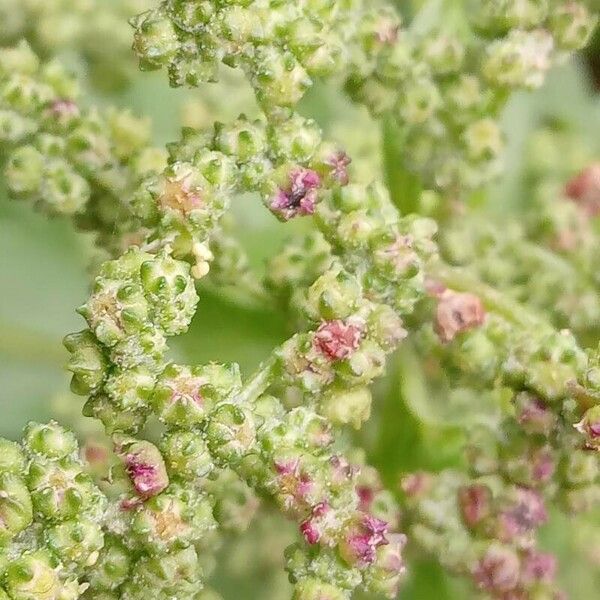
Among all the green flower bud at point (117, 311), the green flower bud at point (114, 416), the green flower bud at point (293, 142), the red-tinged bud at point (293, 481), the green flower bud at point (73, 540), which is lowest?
the green flower bud at point (73, 540)

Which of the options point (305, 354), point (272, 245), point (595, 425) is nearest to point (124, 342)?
point (305, 354)

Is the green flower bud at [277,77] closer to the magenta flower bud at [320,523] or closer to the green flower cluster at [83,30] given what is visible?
the magenta flower bud at [320,523]

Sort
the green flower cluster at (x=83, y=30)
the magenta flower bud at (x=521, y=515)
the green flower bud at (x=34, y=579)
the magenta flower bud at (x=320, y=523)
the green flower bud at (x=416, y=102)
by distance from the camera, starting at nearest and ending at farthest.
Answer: the green flower bud at (x=34, y=579) < the magenta flower bud at (x=320, y=523) < the magenta flower bud at (x=521, y=515) < the green flower bud at (x=416, y=102) < the green flower cluster at (x=83, y=30)

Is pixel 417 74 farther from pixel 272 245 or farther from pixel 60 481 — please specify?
pixel 60 481

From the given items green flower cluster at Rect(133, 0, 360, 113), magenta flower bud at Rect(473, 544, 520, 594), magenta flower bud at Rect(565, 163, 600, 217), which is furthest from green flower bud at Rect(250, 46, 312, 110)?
magenta flower bud at Rect(565, 163, 600, 217)

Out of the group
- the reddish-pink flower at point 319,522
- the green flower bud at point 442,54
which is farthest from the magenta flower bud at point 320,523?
the green flower bud at point 442,54

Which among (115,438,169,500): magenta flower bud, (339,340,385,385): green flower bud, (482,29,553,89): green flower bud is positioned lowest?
(115,438,169,500): magenta flower bud

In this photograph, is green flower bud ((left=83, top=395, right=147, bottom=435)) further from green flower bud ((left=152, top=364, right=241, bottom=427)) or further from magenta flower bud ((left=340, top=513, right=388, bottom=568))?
magenta flower bud ((left=340, top=513, right=388, bottom=568))
